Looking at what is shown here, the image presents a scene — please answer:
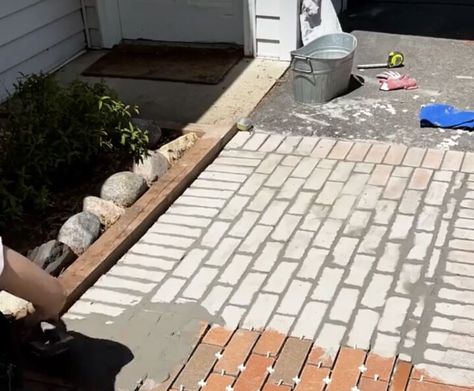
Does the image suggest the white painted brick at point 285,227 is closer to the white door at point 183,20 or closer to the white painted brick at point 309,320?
the white painted brick at point 309,320

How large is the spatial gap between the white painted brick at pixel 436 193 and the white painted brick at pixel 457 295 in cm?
85

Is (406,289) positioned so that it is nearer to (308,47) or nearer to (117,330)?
(117,330)

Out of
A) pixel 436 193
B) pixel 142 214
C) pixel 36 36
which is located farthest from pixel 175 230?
pixel 36 36

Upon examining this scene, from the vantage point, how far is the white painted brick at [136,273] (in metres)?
3.70

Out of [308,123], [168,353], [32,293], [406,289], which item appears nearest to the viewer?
[32,293]

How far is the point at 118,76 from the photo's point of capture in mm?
6254

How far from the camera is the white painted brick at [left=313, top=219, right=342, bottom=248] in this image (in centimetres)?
388

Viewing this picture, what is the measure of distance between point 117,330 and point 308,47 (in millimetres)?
3153

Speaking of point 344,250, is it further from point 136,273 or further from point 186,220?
point 136,273

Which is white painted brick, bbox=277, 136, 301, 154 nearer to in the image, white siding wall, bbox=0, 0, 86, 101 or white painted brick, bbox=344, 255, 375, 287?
white painted brick, bbox=344, 255, 375, 287

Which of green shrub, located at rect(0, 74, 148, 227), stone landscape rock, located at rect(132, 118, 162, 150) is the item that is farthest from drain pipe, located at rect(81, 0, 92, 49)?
green shrub, located at rect(0, 74, 148, 227)

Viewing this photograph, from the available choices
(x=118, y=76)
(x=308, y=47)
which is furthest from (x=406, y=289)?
(x=118, y=76)

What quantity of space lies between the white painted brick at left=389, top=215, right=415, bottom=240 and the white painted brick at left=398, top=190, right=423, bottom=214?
0.24 ft

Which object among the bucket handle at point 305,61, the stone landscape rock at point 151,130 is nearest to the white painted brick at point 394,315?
the stone landscape rock at point 151,130
